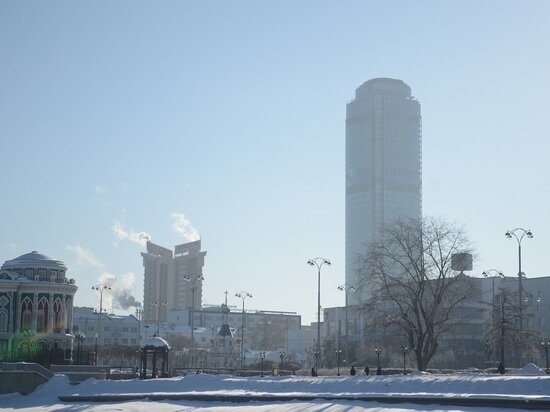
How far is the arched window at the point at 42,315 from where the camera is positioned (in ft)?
345

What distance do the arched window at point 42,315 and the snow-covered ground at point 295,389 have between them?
120ft

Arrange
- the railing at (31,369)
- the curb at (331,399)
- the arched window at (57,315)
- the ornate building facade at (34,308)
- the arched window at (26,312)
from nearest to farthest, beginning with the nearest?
1. the curb at (331,399)
2. the railing at (31,369)
3. the ornate building facade at (34,308)
4. the arched window at (26,312)
5. the arched window at (57,315)

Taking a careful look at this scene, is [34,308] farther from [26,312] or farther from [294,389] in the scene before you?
[294,389]

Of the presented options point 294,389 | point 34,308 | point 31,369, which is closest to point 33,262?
point 34,308

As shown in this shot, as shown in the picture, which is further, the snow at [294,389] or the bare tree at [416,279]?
the bare tree at [416,279]

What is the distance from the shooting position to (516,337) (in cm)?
8500

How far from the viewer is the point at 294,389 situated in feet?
190

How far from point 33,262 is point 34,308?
5.82m

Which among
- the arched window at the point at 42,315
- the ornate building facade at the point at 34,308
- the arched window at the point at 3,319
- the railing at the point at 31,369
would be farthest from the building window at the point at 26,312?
the railing at the point at 31,369

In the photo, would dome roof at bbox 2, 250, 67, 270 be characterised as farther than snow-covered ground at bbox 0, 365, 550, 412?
Yes

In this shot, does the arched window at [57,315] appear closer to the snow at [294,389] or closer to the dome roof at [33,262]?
the dome roof at [33,262]

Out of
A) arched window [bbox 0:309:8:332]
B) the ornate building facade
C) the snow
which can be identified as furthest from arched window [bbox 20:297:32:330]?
the snow

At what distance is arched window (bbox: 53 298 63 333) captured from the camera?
106 meters

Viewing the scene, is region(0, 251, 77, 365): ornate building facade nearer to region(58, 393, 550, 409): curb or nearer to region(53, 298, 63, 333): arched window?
region(53, 298, 63, 333): arched window
